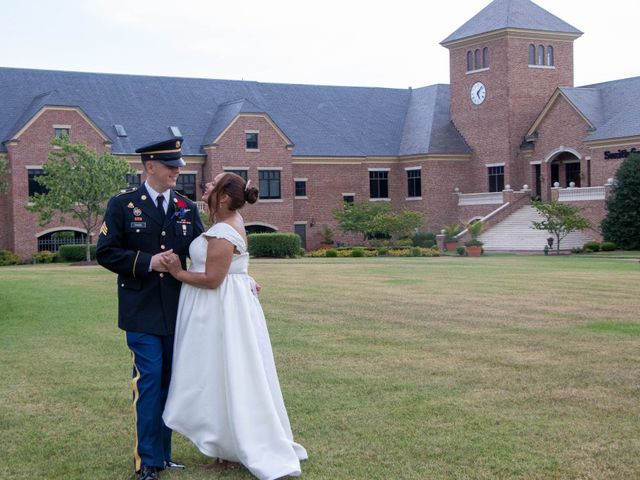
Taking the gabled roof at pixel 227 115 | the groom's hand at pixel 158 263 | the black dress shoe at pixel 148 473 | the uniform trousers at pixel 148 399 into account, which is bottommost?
the black dress shoe at pixel 148 473

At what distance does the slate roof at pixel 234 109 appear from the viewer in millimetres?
50938

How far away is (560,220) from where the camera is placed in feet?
147

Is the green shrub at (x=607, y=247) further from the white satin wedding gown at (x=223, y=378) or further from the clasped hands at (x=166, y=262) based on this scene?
the clasped hands at (x=166, y=262)

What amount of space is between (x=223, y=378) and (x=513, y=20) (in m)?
49.9

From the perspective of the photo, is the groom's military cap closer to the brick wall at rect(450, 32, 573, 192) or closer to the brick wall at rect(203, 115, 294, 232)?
the brick wall at rect(203, 115, 294, 232)

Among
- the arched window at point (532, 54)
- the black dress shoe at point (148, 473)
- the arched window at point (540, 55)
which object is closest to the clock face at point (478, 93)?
the arched window at point (532, 54)

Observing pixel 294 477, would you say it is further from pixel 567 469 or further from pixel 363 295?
pixel 363 295

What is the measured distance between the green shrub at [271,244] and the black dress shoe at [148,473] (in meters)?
35.8

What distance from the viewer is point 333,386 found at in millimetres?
9562

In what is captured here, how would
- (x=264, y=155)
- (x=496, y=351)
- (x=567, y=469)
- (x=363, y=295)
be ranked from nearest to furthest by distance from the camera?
(x=567, y=469)
(x=496, y=351)
(x=363, y=295)
(x=264, y=155)

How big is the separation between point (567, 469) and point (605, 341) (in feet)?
18.8

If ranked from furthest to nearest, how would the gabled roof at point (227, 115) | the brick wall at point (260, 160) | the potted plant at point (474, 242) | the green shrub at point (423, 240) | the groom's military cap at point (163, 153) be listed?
the gabled roof at point (227, 115), the brick wall at point (260, 160), the green shrub at point (423, 240), the potted plant at point (474, 242), the groom's military cap at point (163, 153)

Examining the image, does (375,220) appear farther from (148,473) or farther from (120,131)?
(148,473)

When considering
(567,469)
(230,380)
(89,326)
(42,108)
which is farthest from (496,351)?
(42,108)
